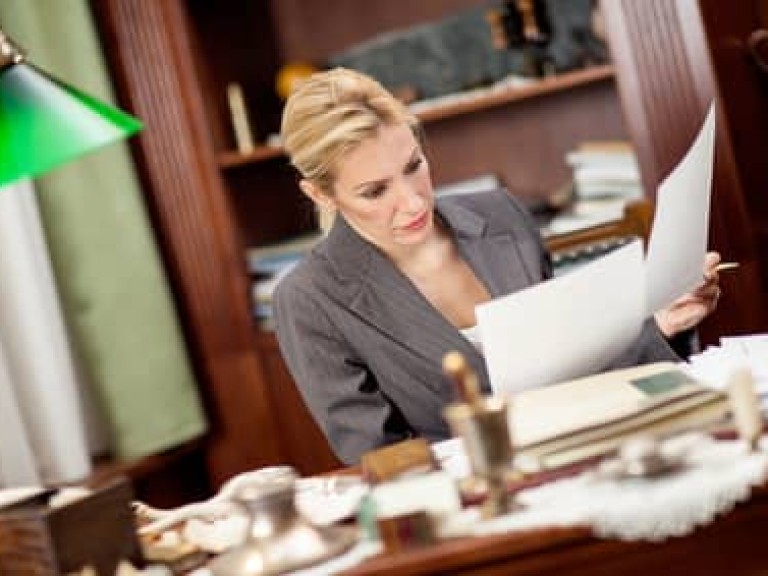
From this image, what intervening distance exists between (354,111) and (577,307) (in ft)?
1.83

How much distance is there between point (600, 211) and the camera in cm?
322

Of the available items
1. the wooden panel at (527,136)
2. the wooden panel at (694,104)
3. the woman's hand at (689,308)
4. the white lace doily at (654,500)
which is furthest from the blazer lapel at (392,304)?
the wooden panel at (527,136)

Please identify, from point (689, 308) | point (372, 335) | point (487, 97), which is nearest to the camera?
point (689, 308)

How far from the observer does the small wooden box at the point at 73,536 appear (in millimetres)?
1386

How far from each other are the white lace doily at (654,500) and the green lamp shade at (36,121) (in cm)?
64

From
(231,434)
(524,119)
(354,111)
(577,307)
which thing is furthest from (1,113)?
(524,119)

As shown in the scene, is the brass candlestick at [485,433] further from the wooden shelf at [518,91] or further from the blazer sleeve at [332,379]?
the wooden shelf at [518,91]

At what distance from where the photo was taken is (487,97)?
3.28m

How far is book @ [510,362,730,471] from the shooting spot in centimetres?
141

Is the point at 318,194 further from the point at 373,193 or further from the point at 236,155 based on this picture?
the point at 236,155

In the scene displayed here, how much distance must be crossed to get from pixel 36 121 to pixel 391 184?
1.96ft

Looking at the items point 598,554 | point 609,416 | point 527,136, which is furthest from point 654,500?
point 527,136

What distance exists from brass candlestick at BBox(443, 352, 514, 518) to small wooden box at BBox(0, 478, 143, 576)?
0.38 m

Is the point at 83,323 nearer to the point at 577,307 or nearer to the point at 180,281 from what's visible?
the point at 180,281
